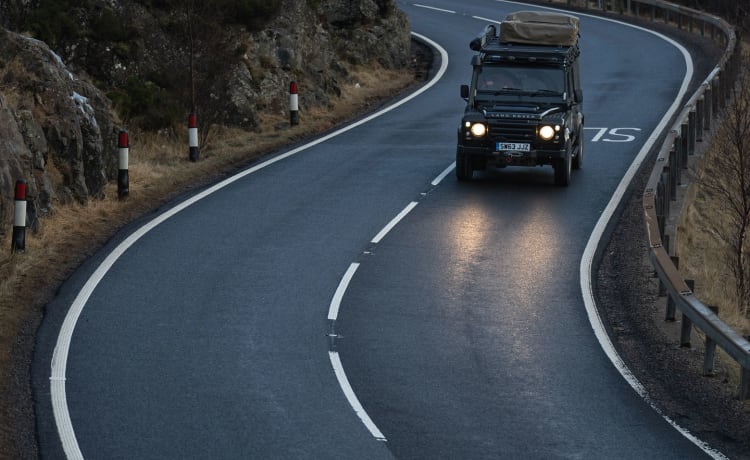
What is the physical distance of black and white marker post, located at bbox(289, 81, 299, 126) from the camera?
96.3 ft

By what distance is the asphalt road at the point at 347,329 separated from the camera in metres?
11.9

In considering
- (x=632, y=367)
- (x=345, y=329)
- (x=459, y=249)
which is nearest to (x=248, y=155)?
(x=459, y=249)

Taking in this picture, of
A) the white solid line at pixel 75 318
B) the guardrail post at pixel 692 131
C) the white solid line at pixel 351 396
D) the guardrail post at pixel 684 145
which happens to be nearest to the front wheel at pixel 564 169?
the guardrail post at pixel 684 145

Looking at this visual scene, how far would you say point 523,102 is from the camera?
2405cm

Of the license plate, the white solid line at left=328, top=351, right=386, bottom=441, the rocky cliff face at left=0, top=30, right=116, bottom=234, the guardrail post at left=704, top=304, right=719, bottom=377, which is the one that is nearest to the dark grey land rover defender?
the license plate

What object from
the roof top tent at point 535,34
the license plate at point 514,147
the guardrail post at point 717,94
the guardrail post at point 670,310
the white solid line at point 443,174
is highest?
the roof top tent at point 535,34

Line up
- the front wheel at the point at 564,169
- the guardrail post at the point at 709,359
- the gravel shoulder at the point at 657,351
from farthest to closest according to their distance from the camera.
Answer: the front wheel at the point at 564,169 → the guardrail post at the point at 709,359 → the gravel shoulder at the point at 657,351

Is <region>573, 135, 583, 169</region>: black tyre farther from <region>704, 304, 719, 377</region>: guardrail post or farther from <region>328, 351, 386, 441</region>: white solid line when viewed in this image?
<region>328, 351, 386, 441</region>: white solid line

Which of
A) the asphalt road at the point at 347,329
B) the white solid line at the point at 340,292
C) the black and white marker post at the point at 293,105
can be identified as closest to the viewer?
the asphalt road at the point at 347,329

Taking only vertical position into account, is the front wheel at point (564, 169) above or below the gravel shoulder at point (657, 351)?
above

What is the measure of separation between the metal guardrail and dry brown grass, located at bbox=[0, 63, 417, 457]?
23.2 feet

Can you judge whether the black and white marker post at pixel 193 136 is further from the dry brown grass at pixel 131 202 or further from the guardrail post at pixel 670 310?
the guardrail post at pixel 670 310

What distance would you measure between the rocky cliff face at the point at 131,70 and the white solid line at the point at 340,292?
501 cm

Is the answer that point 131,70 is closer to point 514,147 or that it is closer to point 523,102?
point 523,102
